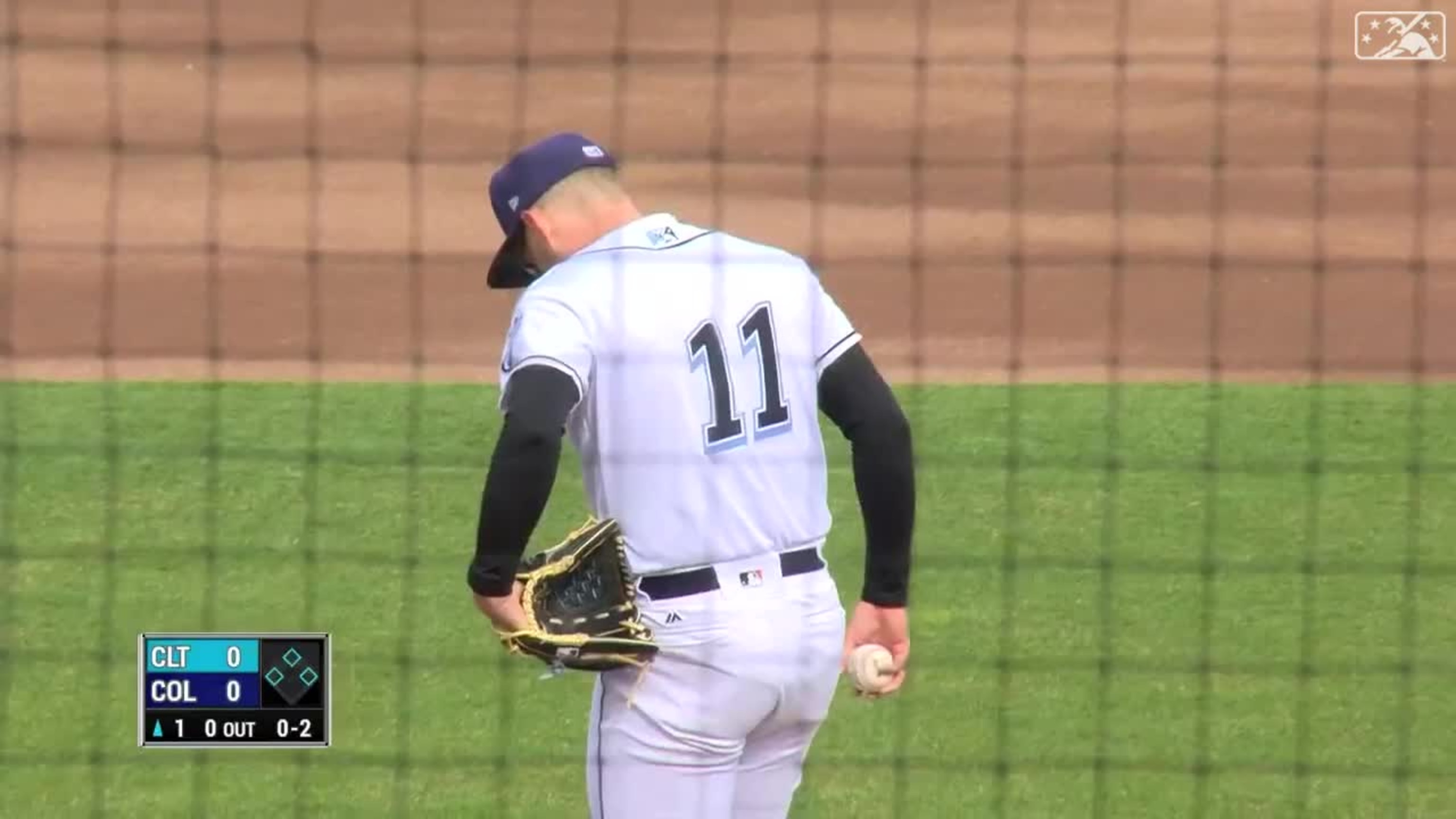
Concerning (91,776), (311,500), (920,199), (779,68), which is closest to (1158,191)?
(920,199)

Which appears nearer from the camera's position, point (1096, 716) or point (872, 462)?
point (872, 462)

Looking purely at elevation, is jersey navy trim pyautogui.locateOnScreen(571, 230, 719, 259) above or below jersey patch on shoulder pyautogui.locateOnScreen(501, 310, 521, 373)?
above

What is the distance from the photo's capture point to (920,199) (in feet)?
41.4

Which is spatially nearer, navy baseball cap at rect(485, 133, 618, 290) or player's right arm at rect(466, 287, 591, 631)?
player's right arm at rect(466, 287, 591, 631)

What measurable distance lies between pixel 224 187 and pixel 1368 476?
651 cm

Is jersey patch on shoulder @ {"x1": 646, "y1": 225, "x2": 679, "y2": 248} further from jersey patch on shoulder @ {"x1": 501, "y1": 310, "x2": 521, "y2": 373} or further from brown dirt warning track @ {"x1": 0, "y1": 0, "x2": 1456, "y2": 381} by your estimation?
brown dirt warning track @ {"x1": 0, "y1": 0, "x2": 1456, "y2": 381}

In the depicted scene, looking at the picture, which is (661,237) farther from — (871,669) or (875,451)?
(871,669)

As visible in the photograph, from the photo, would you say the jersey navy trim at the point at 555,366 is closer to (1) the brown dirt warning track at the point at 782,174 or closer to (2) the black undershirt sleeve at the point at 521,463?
(2) the black undershirt sleeve at the point at 521,463

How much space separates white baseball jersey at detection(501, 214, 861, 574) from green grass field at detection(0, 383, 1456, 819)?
2.07 meters

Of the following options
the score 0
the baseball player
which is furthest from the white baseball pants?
the score 0

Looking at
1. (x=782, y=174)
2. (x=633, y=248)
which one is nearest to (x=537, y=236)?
(x=633, y=248)

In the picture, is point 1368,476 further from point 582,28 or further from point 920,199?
point 582,28

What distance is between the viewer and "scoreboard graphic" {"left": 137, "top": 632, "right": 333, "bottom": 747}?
5.29 meters

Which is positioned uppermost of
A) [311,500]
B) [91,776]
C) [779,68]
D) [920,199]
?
[779,68]
